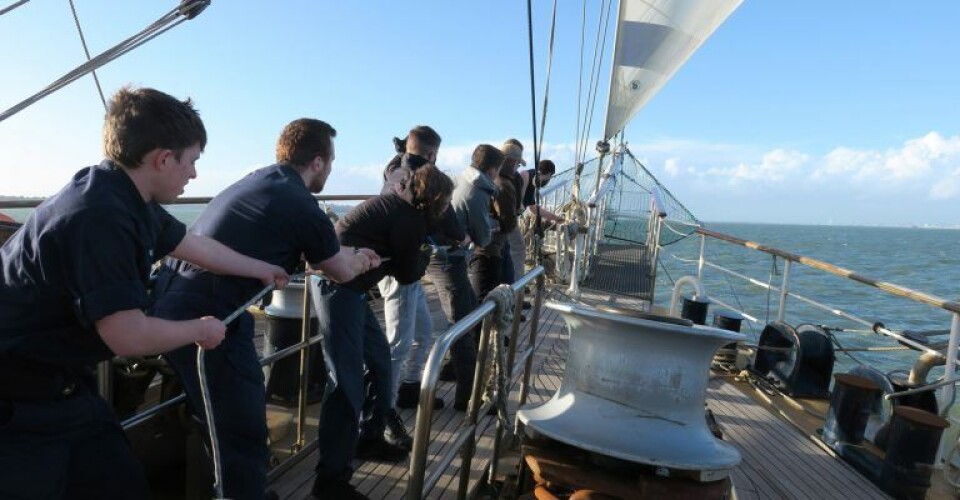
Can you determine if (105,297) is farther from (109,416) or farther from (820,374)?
(820,374)

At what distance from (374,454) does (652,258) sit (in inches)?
294

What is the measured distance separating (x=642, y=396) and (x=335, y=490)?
1.31m

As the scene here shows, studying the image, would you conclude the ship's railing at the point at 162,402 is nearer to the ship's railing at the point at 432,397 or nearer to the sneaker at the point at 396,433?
the ship's railing at the point at 432,397

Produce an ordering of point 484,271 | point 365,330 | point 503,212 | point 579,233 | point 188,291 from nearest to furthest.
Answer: point 188,291 < point 365,330 < point 484,271 < point 503,212 < point 579,233

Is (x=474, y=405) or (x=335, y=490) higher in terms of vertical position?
(x=474, y=405)

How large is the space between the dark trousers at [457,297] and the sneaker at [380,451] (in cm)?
81

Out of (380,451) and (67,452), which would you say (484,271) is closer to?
(380,451)

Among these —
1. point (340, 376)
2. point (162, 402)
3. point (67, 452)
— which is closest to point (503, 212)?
point (340, 376)

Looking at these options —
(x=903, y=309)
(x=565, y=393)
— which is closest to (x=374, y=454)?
(x=565, y=393)

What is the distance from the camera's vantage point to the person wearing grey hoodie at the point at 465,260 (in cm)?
398

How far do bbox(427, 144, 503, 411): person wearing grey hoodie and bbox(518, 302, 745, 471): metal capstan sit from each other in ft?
4.83

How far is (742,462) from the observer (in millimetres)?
3910

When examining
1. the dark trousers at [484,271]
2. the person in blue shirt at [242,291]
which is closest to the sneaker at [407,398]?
the dark trousers at [484,271]

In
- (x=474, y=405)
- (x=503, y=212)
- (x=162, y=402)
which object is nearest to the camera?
(x=474, y=405)
